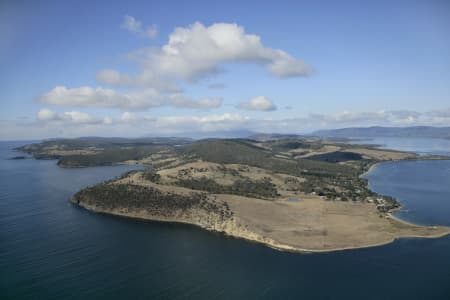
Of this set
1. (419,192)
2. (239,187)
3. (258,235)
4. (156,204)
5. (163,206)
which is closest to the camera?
(258,235)

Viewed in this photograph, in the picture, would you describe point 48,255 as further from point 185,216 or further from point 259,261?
point 259,261

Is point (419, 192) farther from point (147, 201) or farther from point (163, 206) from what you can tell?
point (147, 201)

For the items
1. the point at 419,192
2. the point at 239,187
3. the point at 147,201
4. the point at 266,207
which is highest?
the point at 147,201

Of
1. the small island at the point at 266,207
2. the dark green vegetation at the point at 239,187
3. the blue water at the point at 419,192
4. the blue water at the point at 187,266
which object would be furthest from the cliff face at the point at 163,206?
the blue water at the point at 419,192

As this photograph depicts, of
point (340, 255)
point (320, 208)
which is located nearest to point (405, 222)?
point (320, 208)

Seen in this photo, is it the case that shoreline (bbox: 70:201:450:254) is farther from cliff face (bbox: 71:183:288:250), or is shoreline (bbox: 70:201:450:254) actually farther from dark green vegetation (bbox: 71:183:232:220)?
dark green vegetation (bbox: 71:183:232:220)

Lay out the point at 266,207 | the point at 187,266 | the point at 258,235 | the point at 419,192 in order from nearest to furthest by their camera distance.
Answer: the point at 187,266 < the point at 258,235 < the point at 266,207 < the point at 419,192

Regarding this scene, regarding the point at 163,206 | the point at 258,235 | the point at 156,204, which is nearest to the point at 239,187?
the point at 163,206

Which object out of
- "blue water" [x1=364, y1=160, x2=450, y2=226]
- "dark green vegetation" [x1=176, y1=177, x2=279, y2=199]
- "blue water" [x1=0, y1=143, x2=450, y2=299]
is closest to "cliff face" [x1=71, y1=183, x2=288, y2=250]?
"blue water" [x1=0, y1=143, x2=450, y2=299]
